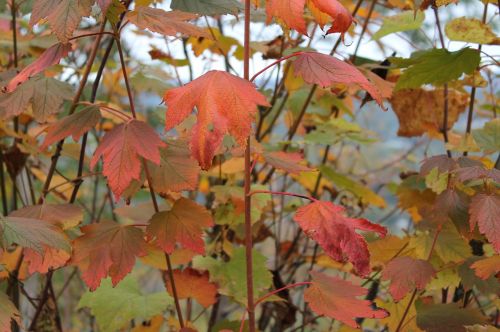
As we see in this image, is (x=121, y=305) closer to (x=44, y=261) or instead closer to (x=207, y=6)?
(x=44, y=261)

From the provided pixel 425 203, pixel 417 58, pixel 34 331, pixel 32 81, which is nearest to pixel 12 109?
pixel 32 81

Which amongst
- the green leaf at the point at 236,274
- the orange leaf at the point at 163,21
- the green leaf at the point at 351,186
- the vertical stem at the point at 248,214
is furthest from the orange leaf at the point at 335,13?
the green leaf at the point at 351,186

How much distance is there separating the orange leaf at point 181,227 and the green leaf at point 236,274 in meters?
0.37

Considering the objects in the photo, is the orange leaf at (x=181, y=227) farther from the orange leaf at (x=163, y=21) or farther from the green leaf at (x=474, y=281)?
the green leaf at (x=474, y=281)

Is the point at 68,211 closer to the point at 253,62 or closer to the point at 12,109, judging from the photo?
the point at 12,109

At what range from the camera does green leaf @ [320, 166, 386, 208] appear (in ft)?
6.41

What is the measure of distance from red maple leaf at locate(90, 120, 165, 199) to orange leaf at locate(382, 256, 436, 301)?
1.77 feet

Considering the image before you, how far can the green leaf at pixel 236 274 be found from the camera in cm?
153

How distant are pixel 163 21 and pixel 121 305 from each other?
2.39 feet

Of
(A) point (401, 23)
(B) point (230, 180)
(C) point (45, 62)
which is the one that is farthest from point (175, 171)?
(A) point (401, 23)

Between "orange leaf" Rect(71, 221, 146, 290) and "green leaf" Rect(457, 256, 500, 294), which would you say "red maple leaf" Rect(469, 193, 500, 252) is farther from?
"orange leaf" Rect(71, 221, 146, 290)

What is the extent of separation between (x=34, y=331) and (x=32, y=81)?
0.76 meters

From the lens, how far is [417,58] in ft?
4.59

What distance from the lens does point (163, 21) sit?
1.09 meters
